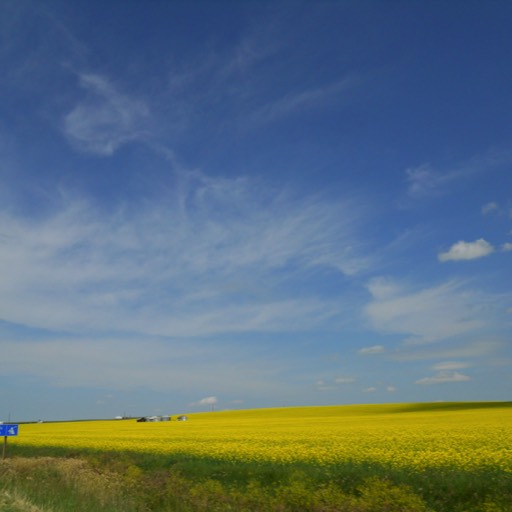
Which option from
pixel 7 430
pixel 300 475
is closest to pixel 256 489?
pixel 300 475

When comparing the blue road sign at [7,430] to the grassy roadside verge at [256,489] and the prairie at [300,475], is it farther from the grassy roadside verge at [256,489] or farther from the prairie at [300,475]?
the grassy roadside verge at [256,489]

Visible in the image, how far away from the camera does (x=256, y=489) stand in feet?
53.5

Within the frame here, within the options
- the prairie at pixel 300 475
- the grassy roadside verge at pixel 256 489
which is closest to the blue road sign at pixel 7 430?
the prairie at pixel 300 475

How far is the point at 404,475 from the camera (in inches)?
648

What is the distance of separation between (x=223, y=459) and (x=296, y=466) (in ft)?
13.8

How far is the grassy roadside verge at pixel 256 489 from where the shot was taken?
13750 mm

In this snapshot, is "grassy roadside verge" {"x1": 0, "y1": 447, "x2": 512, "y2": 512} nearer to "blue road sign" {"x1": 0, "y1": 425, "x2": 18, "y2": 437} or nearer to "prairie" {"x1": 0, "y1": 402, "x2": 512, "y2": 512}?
"prairie" {"x1": 0, "y1": 402, "x2": 512, "y2": 512}

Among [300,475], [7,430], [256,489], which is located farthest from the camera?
[7,430]

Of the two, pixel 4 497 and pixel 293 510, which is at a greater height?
pixel 4 497

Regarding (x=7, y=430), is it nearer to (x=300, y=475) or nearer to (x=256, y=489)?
(x=256, y=489)

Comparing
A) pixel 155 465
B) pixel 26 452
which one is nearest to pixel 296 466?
pixel 155 465

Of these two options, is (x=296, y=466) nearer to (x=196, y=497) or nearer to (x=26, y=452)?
(x=196, y=497)

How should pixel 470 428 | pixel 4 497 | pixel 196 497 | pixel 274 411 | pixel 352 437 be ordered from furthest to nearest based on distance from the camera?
pixel 274 411, pixel 470 428, pixel 352 437, pixel 196 497, pixel 4 497

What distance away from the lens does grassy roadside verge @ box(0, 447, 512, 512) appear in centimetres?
1375
